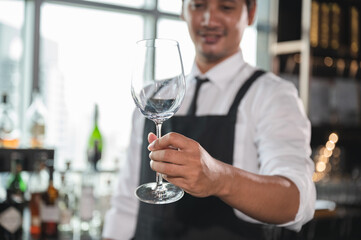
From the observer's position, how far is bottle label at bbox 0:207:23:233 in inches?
79.4

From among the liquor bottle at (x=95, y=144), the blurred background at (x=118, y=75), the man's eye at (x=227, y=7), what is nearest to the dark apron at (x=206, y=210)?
the man's eye at (x=227, y=7)

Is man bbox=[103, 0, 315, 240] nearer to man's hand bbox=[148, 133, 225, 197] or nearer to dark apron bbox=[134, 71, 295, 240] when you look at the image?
dark apron bbox=[134, 71, 295, 240]

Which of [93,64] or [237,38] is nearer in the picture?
[237,38]

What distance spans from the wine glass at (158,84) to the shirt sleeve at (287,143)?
0.39 m

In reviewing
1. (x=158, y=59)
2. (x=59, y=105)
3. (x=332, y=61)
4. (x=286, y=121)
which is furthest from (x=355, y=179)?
(x=158, y=59)

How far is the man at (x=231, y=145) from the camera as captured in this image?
1.07 m

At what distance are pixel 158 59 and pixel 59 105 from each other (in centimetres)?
242

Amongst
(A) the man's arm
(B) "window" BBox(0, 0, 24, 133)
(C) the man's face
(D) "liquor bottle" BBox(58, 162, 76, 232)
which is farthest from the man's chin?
(B) "window" BBox(0, 0, 24, 133)

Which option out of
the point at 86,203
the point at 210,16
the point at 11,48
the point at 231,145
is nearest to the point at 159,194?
the point at 231,145

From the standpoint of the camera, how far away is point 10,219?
2027mm

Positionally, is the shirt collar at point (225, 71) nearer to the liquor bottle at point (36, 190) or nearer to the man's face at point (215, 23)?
the man's face at point (215, 23)

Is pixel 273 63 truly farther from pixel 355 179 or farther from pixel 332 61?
pixel 355 179

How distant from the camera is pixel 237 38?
4.84ft

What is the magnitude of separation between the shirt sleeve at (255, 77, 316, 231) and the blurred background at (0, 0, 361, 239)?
127cm
